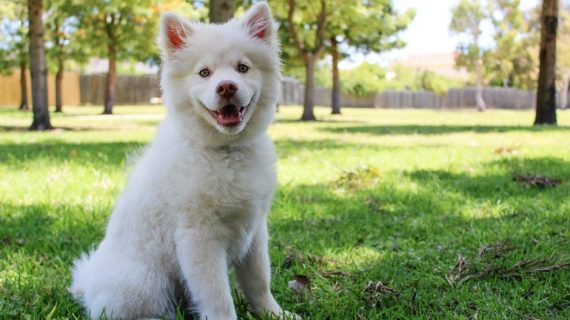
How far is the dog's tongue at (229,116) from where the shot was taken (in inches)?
98.7

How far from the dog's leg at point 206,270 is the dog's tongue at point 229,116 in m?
0.48

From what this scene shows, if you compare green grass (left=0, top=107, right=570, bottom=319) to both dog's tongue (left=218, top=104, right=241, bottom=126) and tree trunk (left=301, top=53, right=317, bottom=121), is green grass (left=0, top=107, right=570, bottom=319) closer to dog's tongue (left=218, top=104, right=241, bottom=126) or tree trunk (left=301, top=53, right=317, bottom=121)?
dog's tongue (left=218, top=104, right=241, bottom=126)

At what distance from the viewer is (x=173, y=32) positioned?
2639 millimetres

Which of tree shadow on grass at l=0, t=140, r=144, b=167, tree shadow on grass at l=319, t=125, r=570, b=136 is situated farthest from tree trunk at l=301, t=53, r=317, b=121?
tree shadow on grass at l=0, t=140, r=144, b=167

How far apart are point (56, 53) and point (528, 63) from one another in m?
39.6

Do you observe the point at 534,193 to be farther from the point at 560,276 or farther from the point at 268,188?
the point at 268,188

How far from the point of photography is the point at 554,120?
50.8 feet

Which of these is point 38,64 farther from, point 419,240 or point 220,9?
point 419,240

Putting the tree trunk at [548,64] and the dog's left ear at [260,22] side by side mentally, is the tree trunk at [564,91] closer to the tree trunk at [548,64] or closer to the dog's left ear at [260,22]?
the tree trunk at [548,64]

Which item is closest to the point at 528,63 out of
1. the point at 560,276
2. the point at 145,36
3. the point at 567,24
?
the point at 567,24

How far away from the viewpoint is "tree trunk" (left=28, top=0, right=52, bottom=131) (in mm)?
13906

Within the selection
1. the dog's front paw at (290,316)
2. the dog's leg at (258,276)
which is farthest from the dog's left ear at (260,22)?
the dog's front paw at (290,316)

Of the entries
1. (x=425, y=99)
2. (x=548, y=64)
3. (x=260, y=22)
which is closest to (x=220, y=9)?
(x=260, y=22)

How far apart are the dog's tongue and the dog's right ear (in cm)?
40
